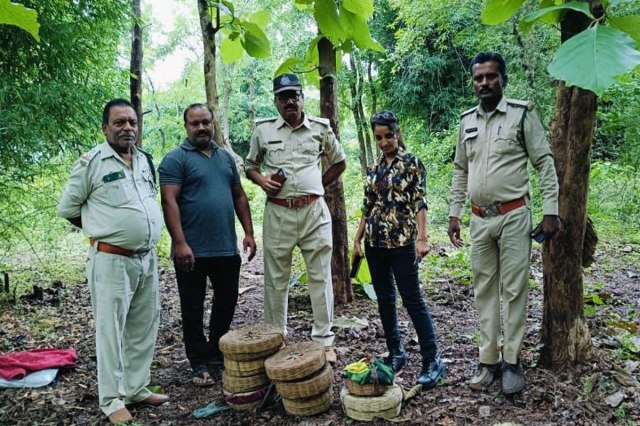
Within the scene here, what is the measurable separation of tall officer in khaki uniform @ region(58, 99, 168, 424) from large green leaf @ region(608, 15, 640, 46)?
2672 millimetres

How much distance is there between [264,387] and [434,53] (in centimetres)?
1156

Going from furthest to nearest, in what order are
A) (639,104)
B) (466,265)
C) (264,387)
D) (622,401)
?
(639,104)
(466,265)
(264,387)
(622,401)

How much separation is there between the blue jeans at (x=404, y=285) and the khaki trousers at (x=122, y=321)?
150 cm

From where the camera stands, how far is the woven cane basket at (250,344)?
9.77 feet

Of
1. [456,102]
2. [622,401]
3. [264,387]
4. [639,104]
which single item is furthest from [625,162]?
[264,387]

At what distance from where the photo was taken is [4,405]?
328cm

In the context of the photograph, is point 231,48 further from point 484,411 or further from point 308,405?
point 484,411

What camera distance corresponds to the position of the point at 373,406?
278 centimetres

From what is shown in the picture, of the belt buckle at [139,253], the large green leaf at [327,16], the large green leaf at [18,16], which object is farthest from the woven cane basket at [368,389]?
the large green leaf at [18,16]

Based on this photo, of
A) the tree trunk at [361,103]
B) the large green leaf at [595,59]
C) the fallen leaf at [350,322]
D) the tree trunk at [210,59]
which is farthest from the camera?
the tree trunk at [361,103]

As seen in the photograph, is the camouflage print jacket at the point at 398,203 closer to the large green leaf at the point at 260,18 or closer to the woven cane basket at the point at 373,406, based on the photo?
the woven cane basket at the point at 373,406

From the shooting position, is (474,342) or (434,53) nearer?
(474,342)

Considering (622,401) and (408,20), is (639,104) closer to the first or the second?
(408,20)

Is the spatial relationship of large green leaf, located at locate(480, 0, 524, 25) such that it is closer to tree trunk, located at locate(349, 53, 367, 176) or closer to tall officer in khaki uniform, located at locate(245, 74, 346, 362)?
tall officer in khaki uniform, located at locate(245, 74, 346, 362)
